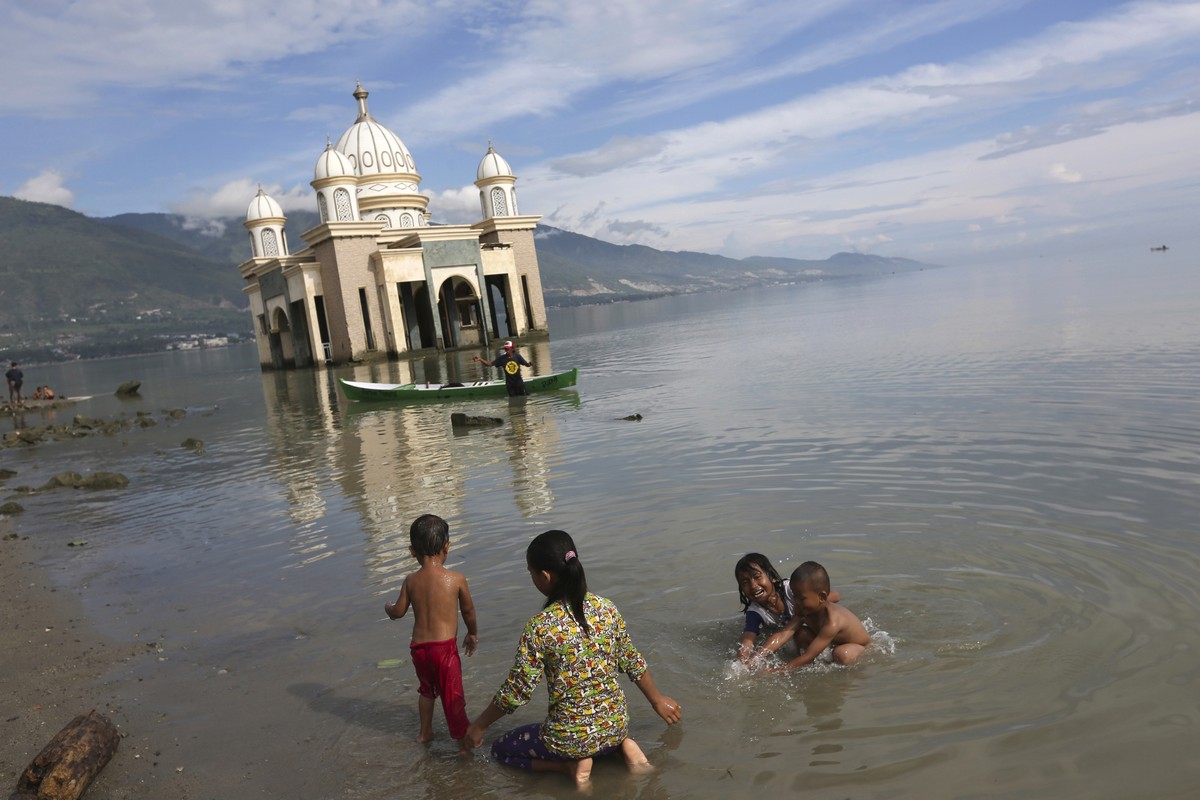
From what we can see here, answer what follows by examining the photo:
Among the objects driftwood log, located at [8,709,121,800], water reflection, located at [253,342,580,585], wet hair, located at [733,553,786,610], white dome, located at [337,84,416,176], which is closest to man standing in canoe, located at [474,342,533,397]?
water reflection, located at [253,342,580,585]

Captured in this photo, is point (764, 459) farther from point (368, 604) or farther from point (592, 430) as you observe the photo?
point (368, 604)

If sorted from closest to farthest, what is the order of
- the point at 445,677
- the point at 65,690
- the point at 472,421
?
1. the point at 445,677
2. the point at 65,690
3. the point at 472,421

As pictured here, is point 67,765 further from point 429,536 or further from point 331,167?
point 331,167

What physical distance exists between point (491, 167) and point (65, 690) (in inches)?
2016

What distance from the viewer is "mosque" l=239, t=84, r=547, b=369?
48.0 m

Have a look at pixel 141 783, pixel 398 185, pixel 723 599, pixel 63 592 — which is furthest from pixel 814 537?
pixel 398 185

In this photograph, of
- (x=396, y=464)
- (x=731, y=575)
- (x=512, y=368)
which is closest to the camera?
(x=731, y=575)

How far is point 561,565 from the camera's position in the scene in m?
4.50

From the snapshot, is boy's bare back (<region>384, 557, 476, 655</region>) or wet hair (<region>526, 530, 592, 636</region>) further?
boy's bare back (<region>384, 557, 476, 655</region>)

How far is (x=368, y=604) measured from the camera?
7898mm

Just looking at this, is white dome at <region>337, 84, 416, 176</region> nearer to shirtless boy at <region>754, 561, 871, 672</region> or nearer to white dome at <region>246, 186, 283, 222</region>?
white dome at <region>246, 186, 283, 222</region>

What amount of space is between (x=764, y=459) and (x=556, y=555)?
8.54 meters

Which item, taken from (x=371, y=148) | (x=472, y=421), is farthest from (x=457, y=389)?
(x=371, y=148)

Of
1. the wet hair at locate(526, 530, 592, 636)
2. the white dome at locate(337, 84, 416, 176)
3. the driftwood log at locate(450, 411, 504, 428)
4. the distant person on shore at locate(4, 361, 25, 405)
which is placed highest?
the white dome at locate(337, 84, 416, 176)
